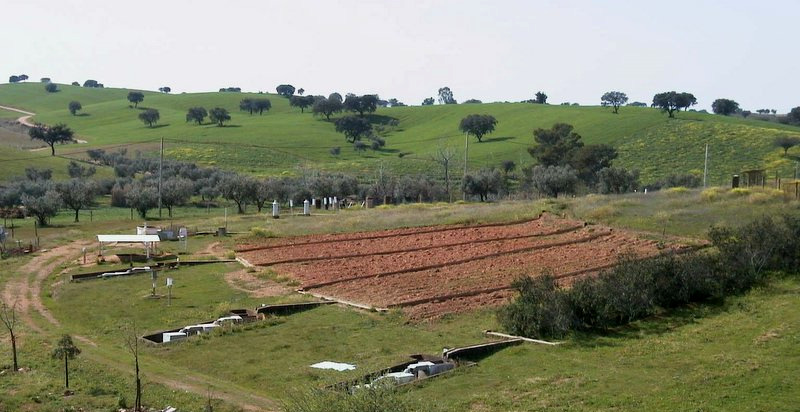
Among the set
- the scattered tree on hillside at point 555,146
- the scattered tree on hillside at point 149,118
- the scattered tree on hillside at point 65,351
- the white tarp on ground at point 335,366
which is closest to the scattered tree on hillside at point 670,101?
the scattered tree on hillside at point 555,146

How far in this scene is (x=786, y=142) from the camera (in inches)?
3600

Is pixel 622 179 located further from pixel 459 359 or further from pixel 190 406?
pixel 190 406

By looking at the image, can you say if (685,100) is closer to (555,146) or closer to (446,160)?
(555,146)

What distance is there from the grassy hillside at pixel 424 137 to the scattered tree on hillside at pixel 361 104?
2379 millimetres

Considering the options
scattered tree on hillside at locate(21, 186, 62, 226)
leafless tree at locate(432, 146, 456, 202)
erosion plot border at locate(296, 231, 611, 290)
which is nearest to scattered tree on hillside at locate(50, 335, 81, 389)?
erosion plot border at locate(296, 231, 611, 290)

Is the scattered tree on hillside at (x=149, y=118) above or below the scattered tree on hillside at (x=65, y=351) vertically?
above

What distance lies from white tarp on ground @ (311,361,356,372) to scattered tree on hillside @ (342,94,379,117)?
446ft

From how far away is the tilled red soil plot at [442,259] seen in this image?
3109 cm

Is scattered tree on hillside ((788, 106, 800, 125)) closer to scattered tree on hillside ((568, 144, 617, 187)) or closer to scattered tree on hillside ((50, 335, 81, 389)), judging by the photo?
scattered tree on hillside ((568, 144, 617, 187))

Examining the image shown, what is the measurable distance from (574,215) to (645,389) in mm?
27779

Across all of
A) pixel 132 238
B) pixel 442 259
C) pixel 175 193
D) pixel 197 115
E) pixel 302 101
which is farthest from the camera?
pixel 302 101

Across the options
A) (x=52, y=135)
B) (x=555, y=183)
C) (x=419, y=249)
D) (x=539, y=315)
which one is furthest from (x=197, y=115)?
(x=539, y=315)

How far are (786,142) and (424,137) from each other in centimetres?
5779

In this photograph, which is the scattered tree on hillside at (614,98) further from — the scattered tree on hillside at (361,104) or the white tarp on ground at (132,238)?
the white tarp on ground at (132,238)
